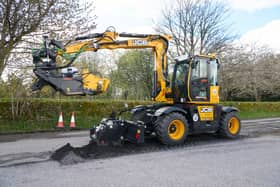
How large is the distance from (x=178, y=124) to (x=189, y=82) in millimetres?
1337

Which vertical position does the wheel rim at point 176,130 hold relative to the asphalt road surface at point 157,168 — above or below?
above

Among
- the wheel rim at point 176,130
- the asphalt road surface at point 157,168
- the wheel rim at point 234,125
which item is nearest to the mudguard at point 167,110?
the wheel rim at point 176,130

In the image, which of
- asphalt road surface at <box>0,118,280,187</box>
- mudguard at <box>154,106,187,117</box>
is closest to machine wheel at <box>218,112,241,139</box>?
asphalt road surface at <box>0,118,280,187</box>

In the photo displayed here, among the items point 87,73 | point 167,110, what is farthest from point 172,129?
point 87,73

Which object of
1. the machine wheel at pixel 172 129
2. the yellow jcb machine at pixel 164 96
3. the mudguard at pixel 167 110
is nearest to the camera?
the yellow jcb machine at pixel 164 96

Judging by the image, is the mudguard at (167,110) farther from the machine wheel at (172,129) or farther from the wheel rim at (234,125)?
the wheel rim at (234,125)

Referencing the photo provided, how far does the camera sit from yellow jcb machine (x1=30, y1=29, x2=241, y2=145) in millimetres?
6621

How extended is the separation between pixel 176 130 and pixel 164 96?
1203 mm

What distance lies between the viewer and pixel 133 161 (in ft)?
18.7

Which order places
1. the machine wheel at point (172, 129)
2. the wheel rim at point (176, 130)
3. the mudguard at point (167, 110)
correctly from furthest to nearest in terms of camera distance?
the wheel rim at point (176, 130), the mudguard at point (167, 110), the machine wheel at point (172, 129)

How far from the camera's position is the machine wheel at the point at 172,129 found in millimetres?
7094

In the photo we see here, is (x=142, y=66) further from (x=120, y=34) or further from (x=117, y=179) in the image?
(x=117, y=179)

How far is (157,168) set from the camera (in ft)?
17.0

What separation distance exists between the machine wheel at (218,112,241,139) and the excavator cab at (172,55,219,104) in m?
0.68
